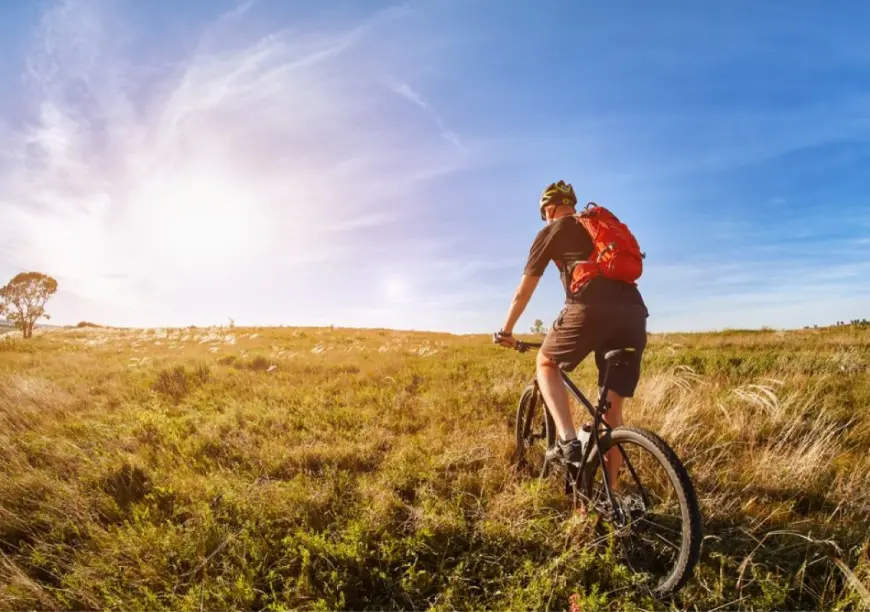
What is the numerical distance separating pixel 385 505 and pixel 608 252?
3.16 m

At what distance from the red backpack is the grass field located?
2.22 meters

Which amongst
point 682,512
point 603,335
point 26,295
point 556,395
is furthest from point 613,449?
point 26,295

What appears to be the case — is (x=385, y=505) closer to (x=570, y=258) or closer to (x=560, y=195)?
(x=570, y=258)

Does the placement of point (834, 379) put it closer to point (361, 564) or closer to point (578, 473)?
point (578, 473)

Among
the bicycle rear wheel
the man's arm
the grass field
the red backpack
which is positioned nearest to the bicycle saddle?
the red backpack

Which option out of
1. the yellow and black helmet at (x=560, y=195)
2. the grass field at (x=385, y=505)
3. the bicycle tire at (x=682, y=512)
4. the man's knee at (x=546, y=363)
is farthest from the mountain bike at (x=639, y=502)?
the yellow and black helmet at (x=560, y=195)

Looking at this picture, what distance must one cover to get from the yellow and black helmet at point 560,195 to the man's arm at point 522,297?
2.79 ft

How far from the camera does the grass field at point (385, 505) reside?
123 inches

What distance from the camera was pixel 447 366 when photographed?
1164cm

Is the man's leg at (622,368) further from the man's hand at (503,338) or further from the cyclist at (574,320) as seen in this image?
the man's hand at (503,338)

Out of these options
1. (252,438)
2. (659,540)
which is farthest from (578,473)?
(252,438)

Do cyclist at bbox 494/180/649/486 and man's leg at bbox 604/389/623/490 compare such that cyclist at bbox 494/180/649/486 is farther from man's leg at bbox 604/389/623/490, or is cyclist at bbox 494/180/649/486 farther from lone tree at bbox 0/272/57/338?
lone tree at bbox 0/272/57/338

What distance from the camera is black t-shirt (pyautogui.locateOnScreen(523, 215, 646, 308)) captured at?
3410 mm

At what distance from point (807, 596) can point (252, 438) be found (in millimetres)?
6343
